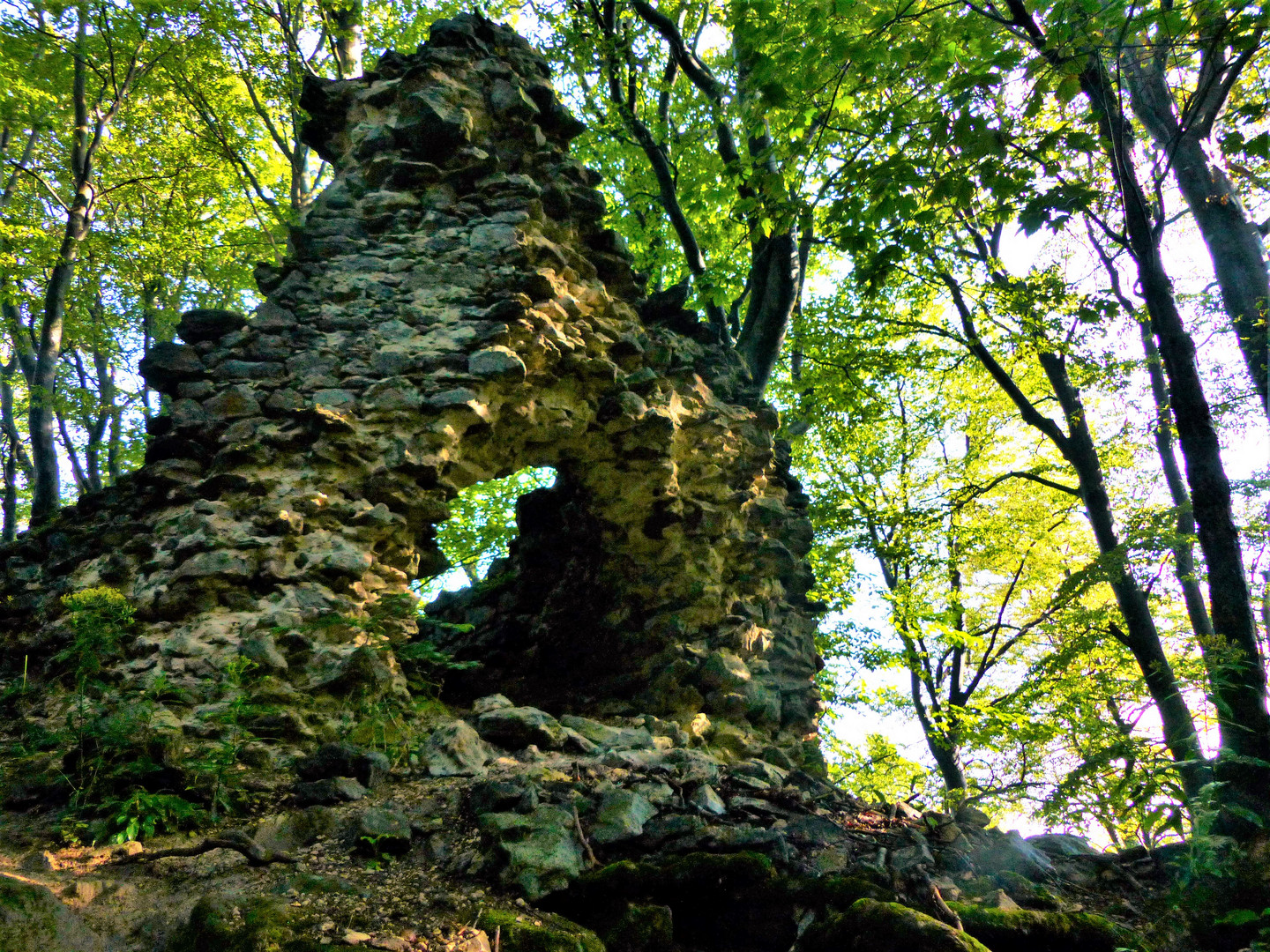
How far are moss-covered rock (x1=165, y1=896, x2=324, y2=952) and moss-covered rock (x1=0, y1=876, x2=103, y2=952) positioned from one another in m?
0.24

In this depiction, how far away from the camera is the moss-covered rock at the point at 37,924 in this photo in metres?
1.98

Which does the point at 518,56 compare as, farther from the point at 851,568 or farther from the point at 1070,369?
the point at 851,568

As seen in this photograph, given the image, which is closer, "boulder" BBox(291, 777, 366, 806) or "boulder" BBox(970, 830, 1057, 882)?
"boulder" BBox(291, 777, 366, 806)

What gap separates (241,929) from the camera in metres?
2.13

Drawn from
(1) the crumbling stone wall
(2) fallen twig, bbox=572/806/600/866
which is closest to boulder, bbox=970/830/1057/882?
(2) fallen twig, bbox=572/806/600/866

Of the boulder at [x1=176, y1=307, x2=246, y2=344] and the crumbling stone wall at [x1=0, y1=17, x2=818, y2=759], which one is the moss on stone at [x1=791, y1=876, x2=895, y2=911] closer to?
the crumbling stone wall at [x1=0, y1=17, x2=818, y2=759]

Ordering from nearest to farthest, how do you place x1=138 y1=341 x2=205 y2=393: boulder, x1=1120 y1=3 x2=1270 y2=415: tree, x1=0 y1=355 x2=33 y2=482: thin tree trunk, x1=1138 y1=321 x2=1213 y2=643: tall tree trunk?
1. x1=138 y1=341 x2=205 y2=393: boulder
2. x1=1120 y1=3 x2=1270 y2=415: tree
3. x1=1138 y1=321 x2=1213 y2=643: tall tree trunk
4. x1=0 y1=355 x2=33 y2=482: thin tree trunk

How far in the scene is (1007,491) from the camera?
542 inches

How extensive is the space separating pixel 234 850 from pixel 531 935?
1156 mm

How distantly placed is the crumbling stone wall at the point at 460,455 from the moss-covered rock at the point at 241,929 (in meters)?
1.68

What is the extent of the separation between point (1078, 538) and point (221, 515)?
14511 millimetres

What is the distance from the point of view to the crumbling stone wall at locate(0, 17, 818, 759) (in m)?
4.21

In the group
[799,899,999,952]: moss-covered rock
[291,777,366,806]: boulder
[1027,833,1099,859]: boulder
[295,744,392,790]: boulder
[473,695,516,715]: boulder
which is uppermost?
[473,695,516,715]: boulder

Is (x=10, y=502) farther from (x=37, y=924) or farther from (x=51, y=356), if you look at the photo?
(x=37, y=924)
